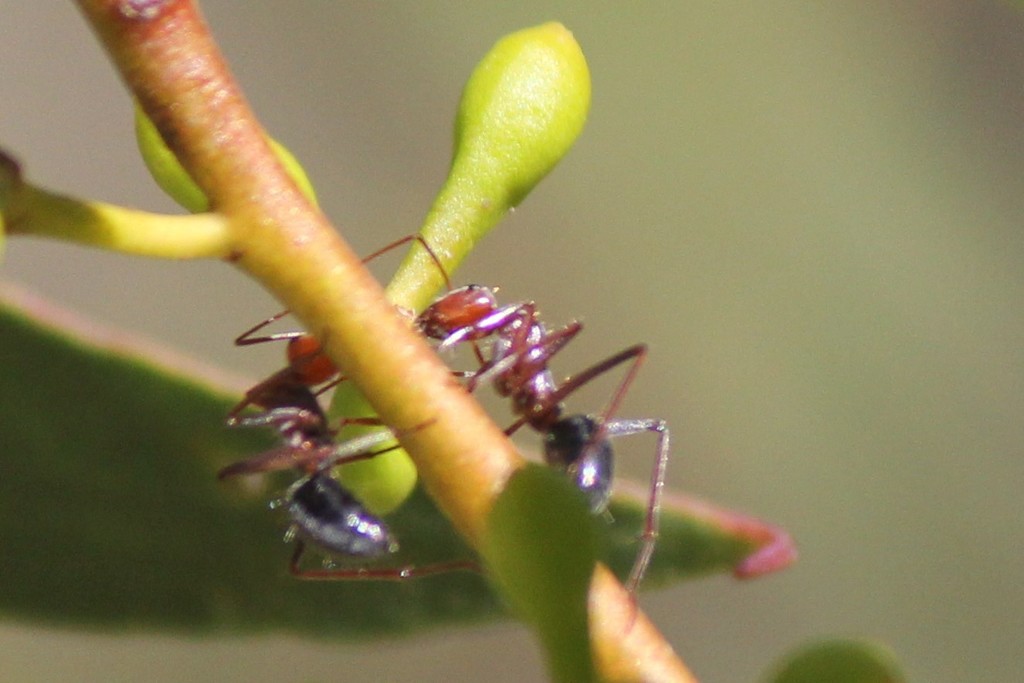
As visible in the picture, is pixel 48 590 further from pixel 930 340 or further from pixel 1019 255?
pixel 1019 255

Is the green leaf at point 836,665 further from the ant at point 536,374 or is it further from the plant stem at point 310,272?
the ant at point 536,374

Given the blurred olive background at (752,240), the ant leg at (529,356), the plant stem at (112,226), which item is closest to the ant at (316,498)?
the ant leg at (529,356)

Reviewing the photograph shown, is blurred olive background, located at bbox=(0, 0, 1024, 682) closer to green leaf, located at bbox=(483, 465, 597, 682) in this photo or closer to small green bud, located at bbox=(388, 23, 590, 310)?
small green bud, located at bbox=(388, 23, 590, 310)

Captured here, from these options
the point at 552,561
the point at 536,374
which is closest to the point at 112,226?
the point at 552,561

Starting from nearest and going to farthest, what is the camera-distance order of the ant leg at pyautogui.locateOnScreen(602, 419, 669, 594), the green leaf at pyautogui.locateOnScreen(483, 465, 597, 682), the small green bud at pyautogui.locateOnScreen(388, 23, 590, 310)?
the green leaf at pyautogui.locateOnScreen(483, 465, 597, 682) < the small green bud at pyautogui.locateOnScreen(388, 23, 590, 310) < the ant leg at pyautogui.locateOnScreen(602, 419, 669, 594)

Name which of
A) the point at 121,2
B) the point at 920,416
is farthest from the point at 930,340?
the point at 121,2

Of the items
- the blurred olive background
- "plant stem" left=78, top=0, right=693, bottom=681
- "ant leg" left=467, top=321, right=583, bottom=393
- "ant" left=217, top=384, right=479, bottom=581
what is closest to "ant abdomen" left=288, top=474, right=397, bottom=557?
"ant" left=217, top=384, right=479, bottom=581
